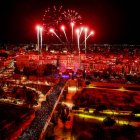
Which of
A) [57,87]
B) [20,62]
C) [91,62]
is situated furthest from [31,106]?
[20,62]

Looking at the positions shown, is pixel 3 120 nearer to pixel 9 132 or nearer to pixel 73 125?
pixel 9 132

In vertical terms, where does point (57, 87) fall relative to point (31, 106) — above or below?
above

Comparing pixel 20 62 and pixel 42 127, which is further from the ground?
pixel 20 62

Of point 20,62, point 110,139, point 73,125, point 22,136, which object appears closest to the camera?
point 22,136

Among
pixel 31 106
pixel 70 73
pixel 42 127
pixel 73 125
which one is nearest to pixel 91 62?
pixel 70 73

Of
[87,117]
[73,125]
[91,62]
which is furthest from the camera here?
[91,62]

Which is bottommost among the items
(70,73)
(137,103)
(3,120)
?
(3,120)

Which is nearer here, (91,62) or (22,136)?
(22,136)

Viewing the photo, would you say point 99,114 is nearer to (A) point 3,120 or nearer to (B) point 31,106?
(B) point 31,106

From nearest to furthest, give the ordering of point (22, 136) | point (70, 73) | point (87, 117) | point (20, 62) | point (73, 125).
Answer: point (22, 136)
point (73, 125)
point (87, 117)
point (70, 73)
point (20, 62)
